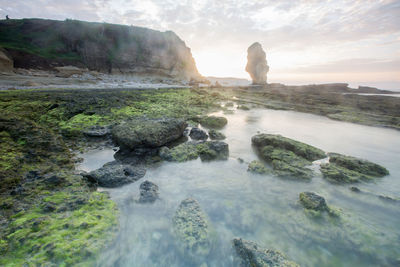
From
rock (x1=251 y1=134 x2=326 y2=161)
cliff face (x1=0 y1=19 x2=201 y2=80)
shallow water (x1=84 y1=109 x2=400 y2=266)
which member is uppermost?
cliff face (x1=0 y1=19 x2=201 y2=80)

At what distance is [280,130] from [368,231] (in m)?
7.20

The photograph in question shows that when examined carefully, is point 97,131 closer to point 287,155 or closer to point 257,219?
point 257,219

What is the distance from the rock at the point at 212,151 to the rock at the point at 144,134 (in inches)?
53.6

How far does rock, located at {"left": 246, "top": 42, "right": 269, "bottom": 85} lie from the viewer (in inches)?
3291

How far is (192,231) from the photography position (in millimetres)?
3029

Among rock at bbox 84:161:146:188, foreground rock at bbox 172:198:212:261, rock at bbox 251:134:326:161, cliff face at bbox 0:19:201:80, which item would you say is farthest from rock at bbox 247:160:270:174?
cliff face at bbox 0:19:201:80

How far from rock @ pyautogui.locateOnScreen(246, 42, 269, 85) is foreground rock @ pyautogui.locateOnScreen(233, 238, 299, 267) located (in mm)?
90828

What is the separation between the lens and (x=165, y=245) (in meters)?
2.89

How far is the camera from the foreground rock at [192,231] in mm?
2803

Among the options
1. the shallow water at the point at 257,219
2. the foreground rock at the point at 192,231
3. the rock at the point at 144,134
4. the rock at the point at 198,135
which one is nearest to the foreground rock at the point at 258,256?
the shallow water at the point at 257,219

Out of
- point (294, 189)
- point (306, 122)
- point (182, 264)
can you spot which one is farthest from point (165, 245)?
point (306, 122)

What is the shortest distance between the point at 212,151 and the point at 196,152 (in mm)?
580

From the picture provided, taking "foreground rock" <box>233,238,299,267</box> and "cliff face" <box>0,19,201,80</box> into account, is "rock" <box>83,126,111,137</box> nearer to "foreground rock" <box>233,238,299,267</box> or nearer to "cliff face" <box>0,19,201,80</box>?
"foreground rock" <box>233,238,299,267</box>

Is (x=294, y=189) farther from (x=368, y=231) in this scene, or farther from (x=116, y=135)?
(x=116, y=135)
